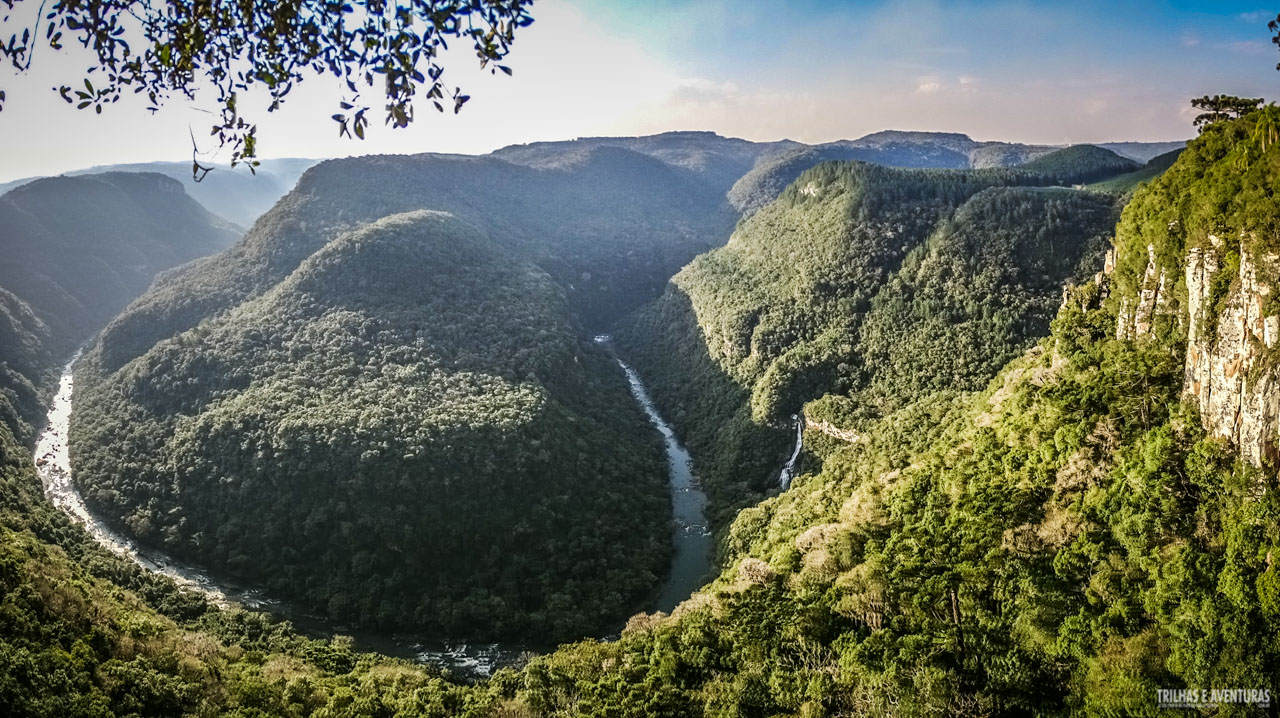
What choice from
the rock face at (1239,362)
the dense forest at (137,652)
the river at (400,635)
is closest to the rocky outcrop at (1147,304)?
the rock face at (1239,362)

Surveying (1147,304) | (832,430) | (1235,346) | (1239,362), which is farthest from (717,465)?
(1239,362)

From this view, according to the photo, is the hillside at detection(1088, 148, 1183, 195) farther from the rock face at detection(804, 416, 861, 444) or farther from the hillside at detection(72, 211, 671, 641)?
the hillside at detection(72, 211, 671, 641)

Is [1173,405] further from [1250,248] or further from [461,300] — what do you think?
[461,300]

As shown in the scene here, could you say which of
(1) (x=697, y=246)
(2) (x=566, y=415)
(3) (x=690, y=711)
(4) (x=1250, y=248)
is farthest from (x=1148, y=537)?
(1) (x=697, y=246)

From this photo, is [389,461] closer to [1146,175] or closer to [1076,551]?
[1076,551]

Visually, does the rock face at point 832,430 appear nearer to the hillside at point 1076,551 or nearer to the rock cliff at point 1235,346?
the hillside at point 1076,551

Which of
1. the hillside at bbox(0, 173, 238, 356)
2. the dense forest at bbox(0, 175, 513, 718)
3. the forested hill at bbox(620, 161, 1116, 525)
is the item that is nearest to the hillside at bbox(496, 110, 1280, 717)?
the dense forest at bbox(0, 175, 513, 718)

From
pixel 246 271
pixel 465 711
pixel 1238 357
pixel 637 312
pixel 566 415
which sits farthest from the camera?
pixel 637 312
